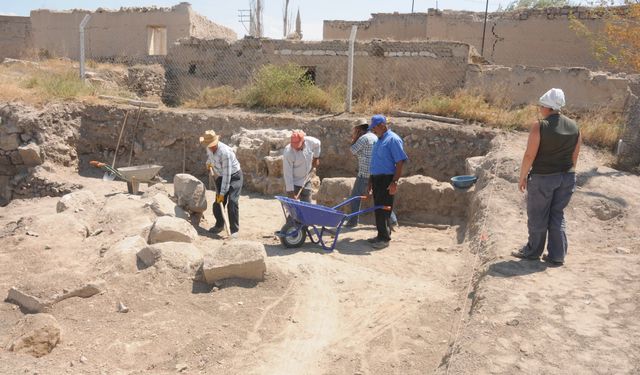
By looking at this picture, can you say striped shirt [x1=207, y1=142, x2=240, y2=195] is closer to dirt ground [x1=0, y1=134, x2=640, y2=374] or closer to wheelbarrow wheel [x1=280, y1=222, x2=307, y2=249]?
dirt ground [x1=0, y1=134, x2=640, y2=374]

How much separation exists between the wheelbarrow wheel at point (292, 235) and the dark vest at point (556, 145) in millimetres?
2843

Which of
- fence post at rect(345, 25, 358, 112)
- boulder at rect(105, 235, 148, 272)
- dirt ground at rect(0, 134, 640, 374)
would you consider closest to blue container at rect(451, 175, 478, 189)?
dirt ground at rect(0, 134, 640, 374)

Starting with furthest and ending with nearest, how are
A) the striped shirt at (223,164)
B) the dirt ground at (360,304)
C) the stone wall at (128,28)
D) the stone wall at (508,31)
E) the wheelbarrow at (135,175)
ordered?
the stone wall at (128,28) < the stone wall at (508,31) < the wheelbarrow at (135,175) < the striped shirt at (223,164) < the dirt ground at (360,304)

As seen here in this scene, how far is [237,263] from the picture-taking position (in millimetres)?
5242

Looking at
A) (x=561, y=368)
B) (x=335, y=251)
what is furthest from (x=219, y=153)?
(x=561, y=368)

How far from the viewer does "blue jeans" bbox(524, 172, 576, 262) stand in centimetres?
467

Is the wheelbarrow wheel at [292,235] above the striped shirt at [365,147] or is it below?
below

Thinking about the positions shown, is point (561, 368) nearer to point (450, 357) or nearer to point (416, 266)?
point (450, 357)

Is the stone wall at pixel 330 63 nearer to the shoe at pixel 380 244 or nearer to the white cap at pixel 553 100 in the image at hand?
the shoe at pixel 380 244

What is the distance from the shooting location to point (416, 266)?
6.11m

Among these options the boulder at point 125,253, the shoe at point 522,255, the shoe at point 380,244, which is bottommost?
the shoe at point 380,244

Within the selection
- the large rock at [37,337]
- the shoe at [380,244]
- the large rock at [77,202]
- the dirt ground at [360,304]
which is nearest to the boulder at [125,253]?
the dirt ground at [360,304]

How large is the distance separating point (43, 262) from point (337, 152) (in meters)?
6.33

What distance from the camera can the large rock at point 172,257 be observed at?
547 centimetres
